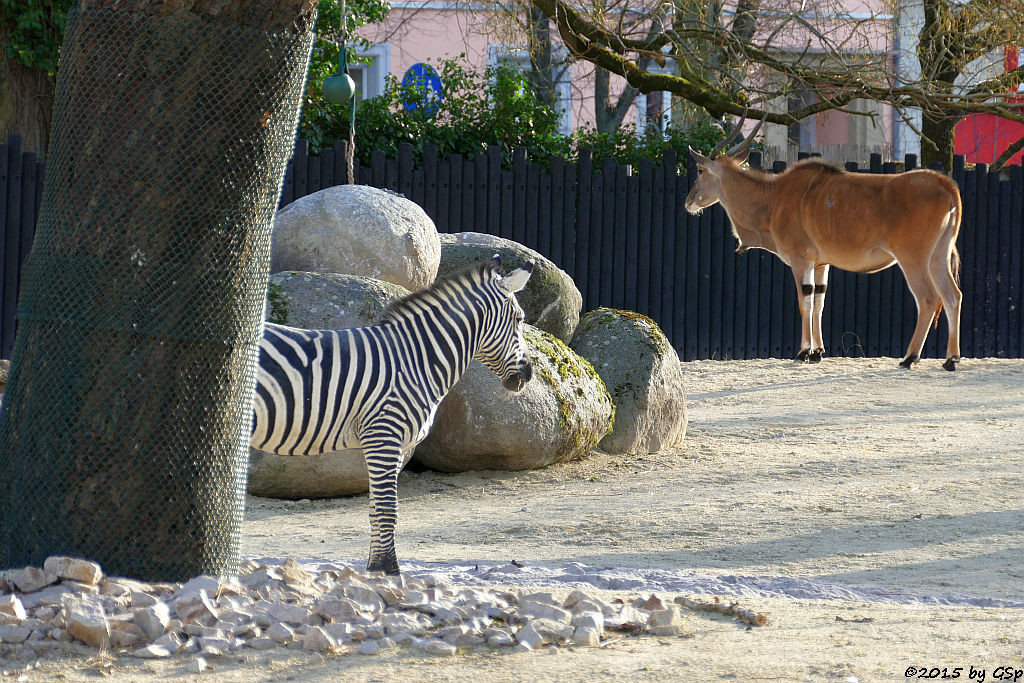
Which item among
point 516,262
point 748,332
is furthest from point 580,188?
point 516,262

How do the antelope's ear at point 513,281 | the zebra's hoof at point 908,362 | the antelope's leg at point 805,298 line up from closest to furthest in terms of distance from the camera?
the antelope's ear at point 513,281, the zebra's hoof at point 908,362, the antelope's leg at point 805,298

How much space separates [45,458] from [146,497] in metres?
0.40

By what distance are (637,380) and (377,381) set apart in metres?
4.14

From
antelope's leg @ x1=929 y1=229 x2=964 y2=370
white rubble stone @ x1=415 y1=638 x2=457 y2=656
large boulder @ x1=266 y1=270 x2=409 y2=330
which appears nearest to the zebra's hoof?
antelope's leg @ x1=929 y1=229 x2=964 y2=370

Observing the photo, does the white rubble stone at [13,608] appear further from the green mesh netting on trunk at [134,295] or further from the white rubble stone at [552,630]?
the white rubble stone at [552,630]

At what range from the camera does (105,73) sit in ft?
14.7

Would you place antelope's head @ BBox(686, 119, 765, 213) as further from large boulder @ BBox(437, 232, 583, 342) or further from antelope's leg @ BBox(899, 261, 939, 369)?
large boulder @ BBox(437, 232, 583, 342)

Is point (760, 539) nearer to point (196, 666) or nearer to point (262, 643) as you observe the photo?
point (262, 643)

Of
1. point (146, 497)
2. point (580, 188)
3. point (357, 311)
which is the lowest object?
point (146, 497)

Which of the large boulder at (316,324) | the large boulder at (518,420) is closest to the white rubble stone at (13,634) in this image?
the large boulder at (316,324)

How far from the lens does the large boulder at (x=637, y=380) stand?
30.1 ft

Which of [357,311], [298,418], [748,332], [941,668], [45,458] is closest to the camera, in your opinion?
[941,668]

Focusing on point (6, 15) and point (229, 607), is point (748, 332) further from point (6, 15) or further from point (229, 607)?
point (229, 607)

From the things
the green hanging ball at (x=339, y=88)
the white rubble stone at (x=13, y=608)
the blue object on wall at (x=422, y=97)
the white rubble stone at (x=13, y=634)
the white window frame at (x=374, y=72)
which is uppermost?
the white window frame at (x=374, y=72)
